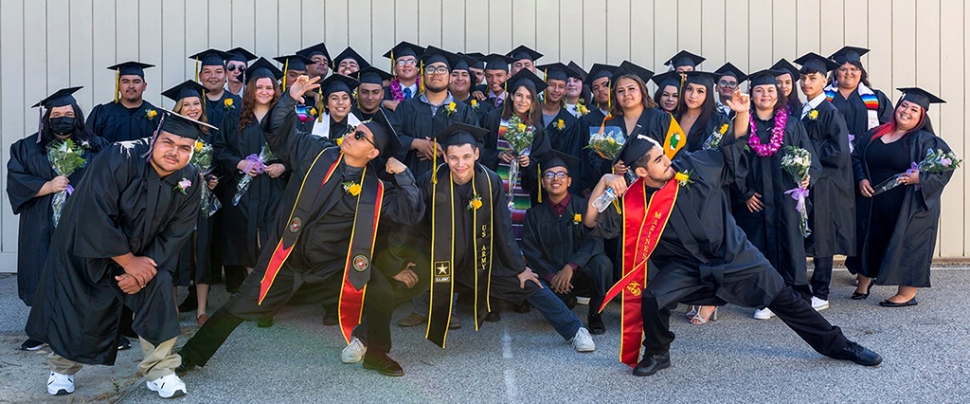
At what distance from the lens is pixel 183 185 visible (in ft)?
16.3

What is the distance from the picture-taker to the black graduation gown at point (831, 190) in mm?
7121

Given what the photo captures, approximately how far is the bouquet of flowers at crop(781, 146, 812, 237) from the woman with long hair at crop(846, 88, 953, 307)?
85 centimetres

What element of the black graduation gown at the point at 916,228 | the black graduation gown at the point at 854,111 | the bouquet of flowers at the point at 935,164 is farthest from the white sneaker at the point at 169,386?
the black graduation gown at the point at 854,111

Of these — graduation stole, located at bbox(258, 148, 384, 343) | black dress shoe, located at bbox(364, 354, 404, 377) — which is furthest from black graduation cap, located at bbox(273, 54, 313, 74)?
black dress shoe, located at bbox(364, 354, 404, 377)

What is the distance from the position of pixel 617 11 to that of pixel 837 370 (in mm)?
5175

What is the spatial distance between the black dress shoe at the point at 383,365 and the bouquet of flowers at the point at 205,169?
2.02m

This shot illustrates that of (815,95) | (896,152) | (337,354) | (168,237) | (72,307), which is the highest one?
(815,95)

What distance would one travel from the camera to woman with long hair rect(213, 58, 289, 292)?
6789mm

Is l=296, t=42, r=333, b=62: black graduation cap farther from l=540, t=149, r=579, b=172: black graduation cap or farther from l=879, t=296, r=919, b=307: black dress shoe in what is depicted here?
l=879, t=296, r=919, b=307: black dress shoe

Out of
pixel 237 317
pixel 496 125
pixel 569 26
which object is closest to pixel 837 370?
pixel 496 125

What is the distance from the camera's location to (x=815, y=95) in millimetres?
7324

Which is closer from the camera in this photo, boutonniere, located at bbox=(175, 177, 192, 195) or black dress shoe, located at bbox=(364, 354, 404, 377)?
boutonniere, located at bbox=(175, 177, 192, 195)

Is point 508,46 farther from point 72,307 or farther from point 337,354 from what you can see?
point 72,307

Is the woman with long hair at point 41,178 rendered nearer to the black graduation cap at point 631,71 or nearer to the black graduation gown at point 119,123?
the black graduation gown at point 119,123
